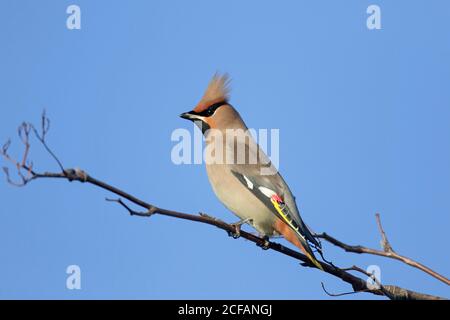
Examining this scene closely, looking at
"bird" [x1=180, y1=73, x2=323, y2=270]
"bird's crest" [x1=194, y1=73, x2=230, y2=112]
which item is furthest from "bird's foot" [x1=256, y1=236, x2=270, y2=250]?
"bird's crest" [x1=194, y1=73, x2=230, y2=112]

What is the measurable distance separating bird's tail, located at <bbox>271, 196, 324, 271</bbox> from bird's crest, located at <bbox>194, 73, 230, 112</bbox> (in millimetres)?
976

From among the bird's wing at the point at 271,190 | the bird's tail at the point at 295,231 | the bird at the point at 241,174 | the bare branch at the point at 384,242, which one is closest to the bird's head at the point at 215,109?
the bird at the point at 241,174

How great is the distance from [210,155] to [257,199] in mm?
538

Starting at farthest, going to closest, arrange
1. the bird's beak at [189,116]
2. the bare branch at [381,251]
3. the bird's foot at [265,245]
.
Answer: the bird's beak at [189,116] → the bird's foot at [265,245] → the bare branch at [381,251]

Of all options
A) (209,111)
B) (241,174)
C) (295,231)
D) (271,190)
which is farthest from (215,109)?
(295,231)

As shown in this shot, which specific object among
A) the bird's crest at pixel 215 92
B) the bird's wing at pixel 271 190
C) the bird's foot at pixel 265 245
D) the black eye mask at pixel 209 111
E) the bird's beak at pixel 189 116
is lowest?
the bird's foot at pixel 265 245

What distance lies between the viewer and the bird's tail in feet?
11.4

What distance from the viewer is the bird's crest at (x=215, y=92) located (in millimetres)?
4766

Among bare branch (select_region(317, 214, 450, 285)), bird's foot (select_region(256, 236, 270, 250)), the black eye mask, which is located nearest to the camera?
bare branch (select_region(317, 214, 450, 285))

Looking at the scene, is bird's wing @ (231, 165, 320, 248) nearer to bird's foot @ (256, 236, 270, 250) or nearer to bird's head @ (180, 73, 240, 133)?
bird's foot @ (256, 236, 270, 250)

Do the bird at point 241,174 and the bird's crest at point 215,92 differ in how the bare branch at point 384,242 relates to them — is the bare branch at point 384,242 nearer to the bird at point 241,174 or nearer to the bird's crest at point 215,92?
the bird at point 241,174
